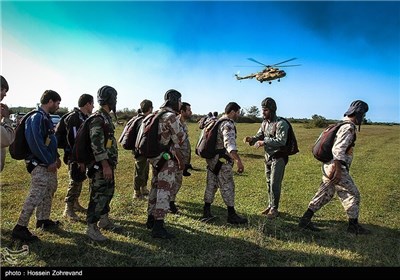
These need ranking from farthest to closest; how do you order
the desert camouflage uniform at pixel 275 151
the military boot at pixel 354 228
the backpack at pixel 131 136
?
the backpack at pixel 131 136 → the desert camouflage uniform at pixel 275 151 → the military boot at pixel 354 228

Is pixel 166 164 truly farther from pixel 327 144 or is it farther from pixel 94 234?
pixel 327 144

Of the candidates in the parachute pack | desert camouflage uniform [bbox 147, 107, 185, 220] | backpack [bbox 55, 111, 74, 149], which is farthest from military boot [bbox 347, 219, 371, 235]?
backpack [bbox 55, 111, 74, 149]

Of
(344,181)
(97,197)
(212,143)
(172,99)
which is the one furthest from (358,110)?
(97,197)

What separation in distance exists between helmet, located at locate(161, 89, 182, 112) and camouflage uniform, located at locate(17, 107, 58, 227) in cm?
202

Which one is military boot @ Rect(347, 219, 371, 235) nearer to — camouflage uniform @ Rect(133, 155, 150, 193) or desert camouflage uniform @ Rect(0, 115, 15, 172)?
camouflage uniform @ Rect(133, 155, 150, 193)

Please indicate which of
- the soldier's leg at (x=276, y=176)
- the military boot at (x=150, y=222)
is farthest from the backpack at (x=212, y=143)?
the military boot at (x=150, y=222)

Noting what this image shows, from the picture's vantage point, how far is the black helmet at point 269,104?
7121mm

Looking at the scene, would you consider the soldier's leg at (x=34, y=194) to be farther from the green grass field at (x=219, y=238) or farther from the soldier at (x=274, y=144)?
the soldier at (x=274, y=144)

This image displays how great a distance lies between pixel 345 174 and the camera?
20.7 feet

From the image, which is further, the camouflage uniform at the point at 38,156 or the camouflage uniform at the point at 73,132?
the camouflage uniform at the point at 73,132

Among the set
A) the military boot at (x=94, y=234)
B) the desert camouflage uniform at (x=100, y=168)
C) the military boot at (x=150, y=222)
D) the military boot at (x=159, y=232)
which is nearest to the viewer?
the desert camouflage uniform at (x=100, y=168)

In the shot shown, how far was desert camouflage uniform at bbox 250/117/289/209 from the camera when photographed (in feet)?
22.7

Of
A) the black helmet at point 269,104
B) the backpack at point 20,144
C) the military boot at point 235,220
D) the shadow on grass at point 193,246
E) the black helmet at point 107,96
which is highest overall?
the black helmet at point 269,104

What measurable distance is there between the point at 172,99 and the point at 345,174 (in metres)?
→ 3.61
